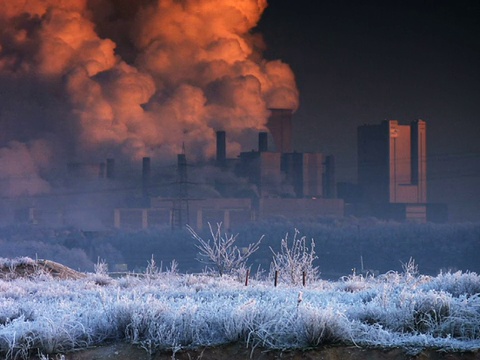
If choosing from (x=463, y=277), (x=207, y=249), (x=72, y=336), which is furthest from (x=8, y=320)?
(x=207, y=249)

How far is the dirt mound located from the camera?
23203 millimetres

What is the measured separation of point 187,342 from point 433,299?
10.7ft

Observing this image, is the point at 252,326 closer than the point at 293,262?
Yes

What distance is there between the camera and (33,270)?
80.4 ft

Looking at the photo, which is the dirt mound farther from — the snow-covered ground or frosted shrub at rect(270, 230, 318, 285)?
the snow-covered ground

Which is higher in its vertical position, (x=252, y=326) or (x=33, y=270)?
(x=252, y=326)

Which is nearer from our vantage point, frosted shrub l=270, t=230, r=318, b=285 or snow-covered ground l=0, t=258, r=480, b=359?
Answer: snow-covered ground l=0, t=258, r=480, b=359

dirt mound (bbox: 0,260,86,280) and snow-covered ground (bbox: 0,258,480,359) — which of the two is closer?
snow-covered ground (bbox: 0,258,480,359)

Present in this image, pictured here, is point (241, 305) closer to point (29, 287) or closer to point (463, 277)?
point (463, 277)

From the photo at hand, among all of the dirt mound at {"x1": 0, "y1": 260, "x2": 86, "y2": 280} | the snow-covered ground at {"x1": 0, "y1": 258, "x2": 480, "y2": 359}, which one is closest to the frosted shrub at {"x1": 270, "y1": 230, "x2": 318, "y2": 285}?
the dirt mound at {"x1": 0, "y1": 260, "x2": 86, "y2": 280}

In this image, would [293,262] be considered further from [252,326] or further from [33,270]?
[252,326]

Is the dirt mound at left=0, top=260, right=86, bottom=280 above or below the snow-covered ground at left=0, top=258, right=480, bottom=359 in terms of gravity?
below

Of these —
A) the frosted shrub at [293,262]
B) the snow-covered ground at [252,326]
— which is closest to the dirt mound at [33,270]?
the frosted shrub at [293,262]

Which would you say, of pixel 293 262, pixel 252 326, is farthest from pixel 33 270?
pixel 252 326
